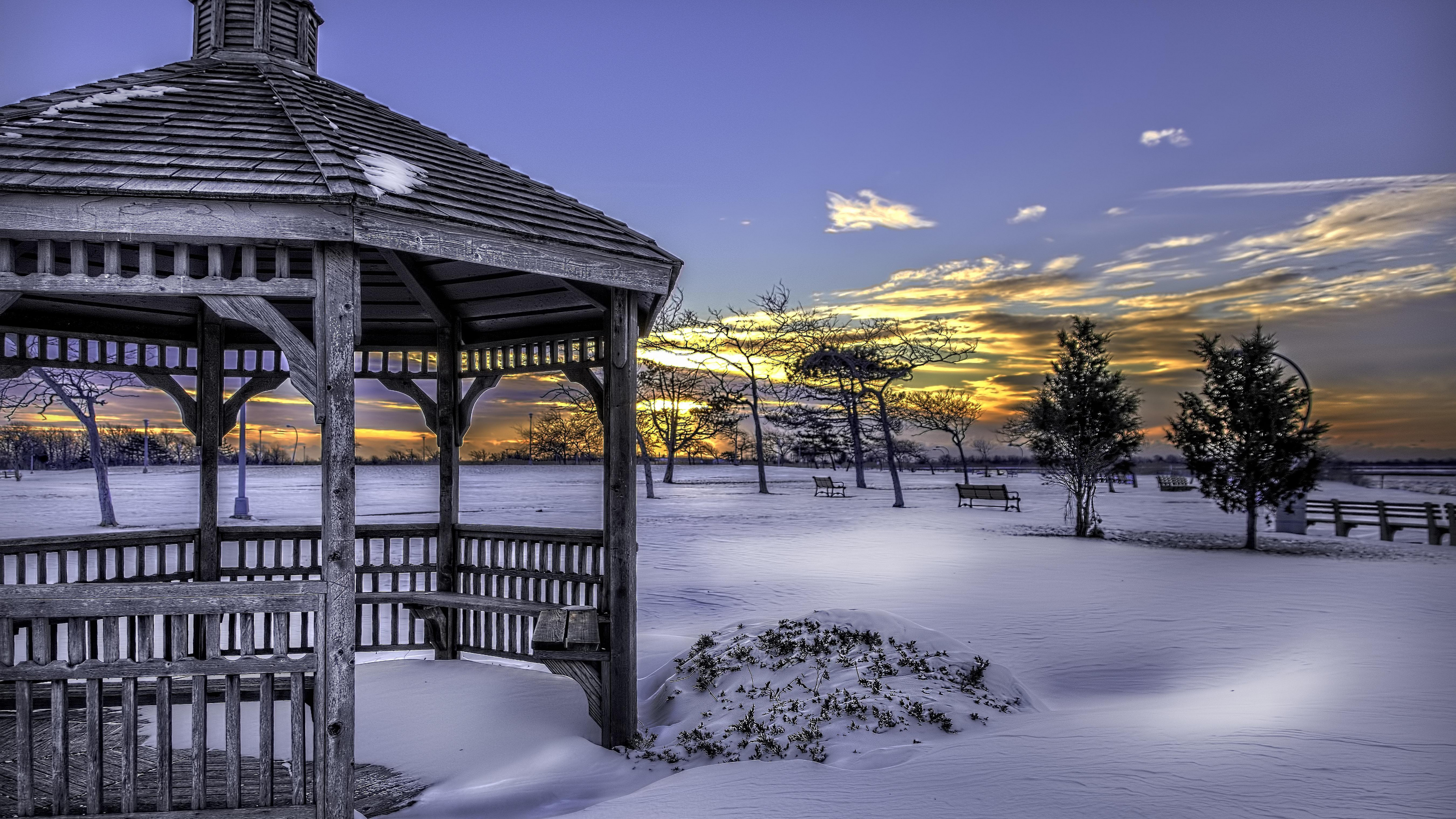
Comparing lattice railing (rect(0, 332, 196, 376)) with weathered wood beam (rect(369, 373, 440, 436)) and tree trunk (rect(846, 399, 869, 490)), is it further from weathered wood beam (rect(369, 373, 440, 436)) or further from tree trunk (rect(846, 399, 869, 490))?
tree trunk (rect(846, 399, 869, 490))

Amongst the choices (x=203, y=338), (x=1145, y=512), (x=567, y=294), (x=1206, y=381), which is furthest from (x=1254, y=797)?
(x=1145, y=512)

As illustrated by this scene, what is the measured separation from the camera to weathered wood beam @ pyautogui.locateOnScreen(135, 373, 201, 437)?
25.5 ft

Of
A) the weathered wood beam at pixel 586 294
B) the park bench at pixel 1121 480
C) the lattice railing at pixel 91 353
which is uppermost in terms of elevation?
the weathered wood beam at pixel 586 294

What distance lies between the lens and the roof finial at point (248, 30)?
7.27 m

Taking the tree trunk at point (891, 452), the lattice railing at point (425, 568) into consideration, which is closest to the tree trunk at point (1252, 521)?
the tree trunk at point (891, 452)

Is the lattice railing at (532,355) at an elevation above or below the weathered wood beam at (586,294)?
below

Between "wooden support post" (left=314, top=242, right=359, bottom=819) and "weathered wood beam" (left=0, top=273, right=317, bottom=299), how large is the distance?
20 cm

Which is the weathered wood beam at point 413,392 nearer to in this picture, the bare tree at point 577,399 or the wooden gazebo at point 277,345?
the wooden gazebo at point 277,345

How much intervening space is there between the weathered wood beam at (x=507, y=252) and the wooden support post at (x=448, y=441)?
3.28 meters

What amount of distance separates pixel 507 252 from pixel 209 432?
4.51m

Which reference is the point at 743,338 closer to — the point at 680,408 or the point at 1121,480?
the point at 680,408

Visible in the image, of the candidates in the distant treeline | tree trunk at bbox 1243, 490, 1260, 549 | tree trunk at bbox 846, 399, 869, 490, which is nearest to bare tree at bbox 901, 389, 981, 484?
tree trunk at bbox 846, 399, 869, 490

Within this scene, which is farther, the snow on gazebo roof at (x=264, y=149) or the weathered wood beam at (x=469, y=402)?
the weathered wood beam at (x=469, y=402)

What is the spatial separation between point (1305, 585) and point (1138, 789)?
427 inches
